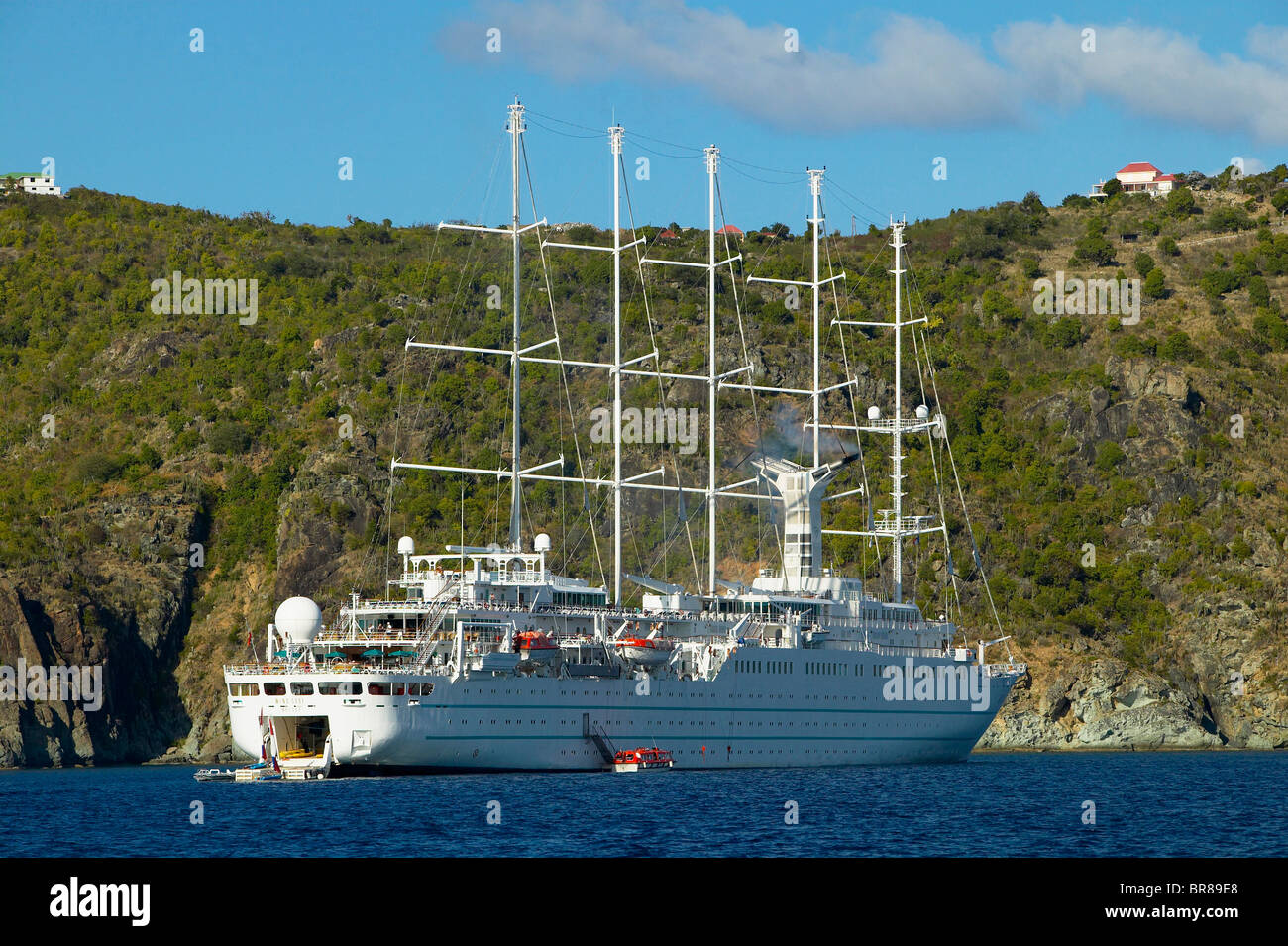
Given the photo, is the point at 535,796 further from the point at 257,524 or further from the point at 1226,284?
the point at 1226,284

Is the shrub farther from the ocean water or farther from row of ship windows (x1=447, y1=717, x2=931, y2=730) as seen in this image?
row of ship windows (x1=447, y1=717, x2=931, y2=730)

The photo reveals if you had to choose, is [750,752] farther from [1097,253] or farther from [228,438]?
[1097,253]

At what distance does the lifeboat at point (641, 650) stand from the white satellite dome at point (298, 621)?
12.2 meters

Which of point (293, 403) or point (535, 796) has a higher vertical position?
point (293, 403)

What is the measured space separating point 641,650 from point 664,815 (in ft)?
62.1

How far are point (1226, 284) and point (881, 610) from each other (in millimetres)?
67722

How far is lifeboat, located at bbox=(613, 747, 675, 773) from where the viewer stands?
61469 mm

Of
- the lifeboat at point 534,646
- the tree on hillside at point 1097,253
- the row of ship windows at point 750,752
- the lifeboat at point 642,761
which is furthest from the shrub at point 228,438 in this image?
the tree on hillside at point 1097,253

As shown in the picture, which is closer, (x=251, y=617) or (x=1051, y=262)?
(x=251, y=617)

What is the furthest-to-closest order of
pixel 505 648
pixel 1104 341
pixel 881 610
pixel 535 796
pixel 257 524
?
pixel 1104 341, pixel 257 524, pixel 881 610, pixel 505 648, pixel 535 796

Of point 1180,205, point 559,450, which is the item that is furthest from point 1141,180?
point 559,450

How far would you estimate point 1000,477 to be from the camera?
356 feet

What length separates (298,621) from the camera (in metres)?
57.8
